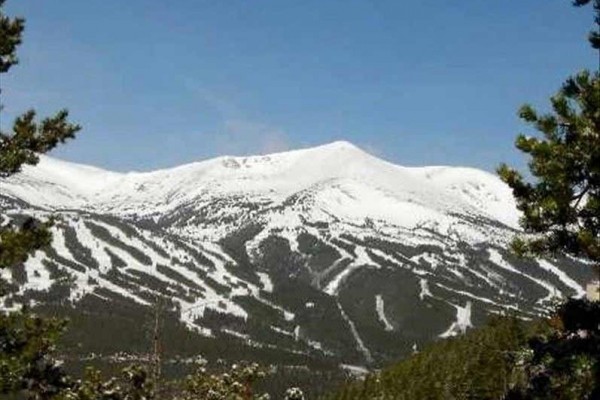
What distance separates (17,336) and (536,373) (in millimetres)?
14183

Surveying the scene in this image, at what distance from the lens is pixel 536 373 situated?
1609cm

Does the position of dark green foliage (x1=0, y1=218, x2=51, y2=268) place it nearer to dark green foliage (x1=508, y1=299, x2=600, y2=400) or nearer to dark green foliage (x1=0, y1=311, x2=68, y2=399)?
dark green foliage (x1=0, y1=311, x2=68, y2=399)

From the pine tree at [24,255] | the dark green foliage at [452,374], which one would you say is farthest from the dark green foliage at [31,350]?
the dark green foliage at [452,374]

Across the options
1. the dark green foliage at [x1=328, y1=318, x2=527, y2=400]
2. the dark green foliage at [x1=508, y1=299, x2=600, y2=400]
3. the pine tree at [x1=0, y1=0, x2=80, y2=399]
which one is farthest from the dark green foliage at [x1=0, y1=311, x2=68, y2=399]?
the dark green foliage at [x1=328, y1=318, x2=527, y2=400]

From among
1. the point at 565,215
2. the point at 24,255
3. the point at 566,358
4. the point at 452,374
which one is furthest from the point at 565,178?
the point at 452,374

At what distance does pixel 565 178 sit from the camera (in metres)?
15.3

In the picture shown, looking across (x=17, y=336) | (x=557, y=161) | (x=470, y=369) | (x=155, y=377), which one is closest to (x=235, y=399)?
(x=155, y=377)

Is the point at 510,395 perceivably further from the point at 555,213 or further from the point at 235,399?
the point at 235,399

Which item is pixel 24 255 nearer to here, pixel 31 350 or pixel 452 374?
pixel 31 350

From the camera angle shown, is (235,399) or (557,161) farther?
(235,399)

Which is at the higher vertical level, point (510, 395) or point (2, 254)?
point (2, 254)

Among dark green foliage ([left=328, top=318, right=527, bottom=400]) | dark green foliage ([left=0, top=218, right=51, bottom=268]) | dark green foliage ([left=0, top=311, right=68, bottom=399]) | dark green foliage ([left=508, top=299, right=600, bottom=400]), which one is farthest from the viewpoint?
dark green foliage ([left=328, top=318, right=527, bottom=400])

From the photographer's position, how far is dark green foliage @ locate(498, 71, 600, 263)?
1498cm

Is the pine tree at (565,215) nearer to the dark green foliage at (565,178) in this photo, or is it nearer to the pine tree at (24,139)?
the dark green foliage at (565,178)
